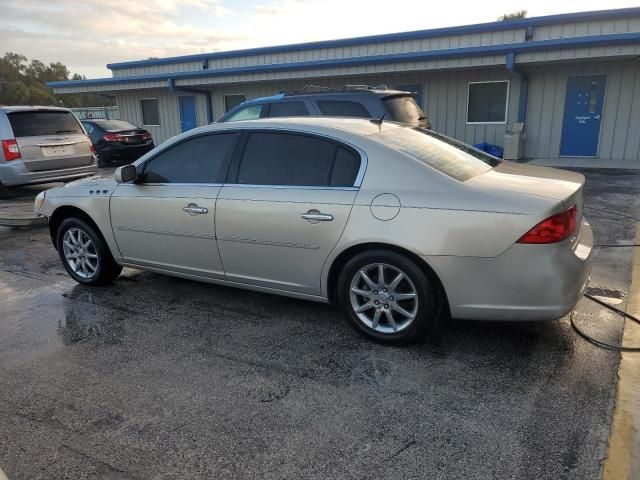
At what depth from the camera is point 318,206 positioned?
11.7 feet

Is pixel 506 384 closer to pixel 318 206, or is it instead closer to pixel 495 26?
pixel 318 206

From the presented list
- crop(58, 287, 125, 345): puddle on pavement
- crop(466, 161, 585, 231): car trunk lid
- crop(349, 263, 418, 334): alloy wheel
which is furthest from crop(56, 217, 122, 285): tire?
crop(466, 161, 585, 231): car trunk lid

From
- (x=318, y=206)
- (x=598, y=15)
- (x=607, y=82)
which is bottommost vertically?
(x=318, y=206)

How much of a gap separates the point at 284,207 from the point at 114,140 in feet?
41.3

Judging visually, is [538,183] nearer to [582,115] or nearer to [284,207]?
[284,207]

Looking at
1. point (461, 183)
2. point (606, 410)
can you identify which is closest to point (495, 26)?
point (461, 183)

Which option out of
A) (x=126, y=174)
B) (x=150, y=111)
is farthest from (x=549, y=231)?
(x=150, y=111)

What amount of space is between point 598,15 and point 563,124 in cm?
261

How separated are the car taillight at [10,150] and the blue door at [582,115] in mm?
12358

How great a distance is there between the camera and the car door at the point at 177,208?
4125mm

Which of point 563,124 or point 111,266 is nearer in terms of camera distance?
point 111,266

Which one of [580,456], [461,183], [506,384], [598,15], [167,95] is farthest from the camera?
[167,95]

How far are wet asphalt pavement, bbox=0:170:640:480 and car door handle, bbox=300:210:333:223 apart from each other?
89 centimetres

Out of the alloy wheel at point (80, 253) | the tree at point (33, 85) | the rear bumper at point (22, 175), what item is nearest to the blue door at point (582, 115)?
the rear bumper at point (22, 175)
